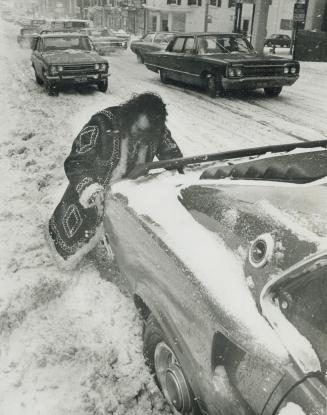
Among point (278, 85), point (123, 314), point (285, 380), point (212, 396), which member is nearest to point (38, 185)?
point (123, 314)

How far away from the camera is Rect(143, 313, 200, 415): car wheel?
2174 millimetres

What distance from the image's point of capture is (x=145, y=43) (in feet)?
66.6

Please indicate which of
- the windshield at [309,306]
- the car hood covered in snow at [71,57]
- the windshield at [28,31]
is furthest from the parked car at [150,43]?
the windshield at [309,306]

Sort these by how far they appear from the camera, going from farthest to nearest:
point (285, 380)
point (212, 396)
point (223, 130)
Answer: point (223, 130) < point (212, 396) < point (285, 380)

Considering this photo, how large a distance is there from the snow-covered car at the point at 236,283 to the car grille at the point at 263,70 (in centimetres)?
856

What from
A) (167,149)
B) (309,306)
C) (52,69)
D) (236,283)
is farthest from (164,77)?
(309,306)

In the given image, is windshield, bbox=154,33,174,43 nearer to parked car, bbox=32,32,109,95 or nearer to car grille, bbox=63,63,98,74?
parked car, bbox=32,32,109,95

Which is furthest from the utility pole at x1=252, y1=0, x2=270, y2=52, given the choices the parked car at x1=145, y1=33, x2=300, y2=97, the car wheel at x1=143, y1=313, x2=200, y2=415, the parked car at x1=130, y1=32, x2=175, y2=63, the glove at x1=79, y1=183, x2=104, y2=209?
the car wheel at x1=143, y1=313, x2=200, y2=415

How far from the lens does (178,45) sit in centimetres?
1268

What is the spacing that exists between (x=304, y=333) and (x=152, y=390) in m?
1.40

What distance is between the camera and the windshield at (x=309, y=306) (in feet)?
4.92

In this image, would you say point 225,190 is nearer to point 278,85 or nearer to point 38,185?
point 38,185

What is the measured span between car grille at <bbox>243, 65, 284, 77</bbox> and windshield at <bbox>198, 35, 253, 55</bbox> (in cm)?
120

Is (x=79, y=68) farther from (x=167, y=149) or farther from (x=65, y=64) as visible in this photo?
(x=167, y=149)
